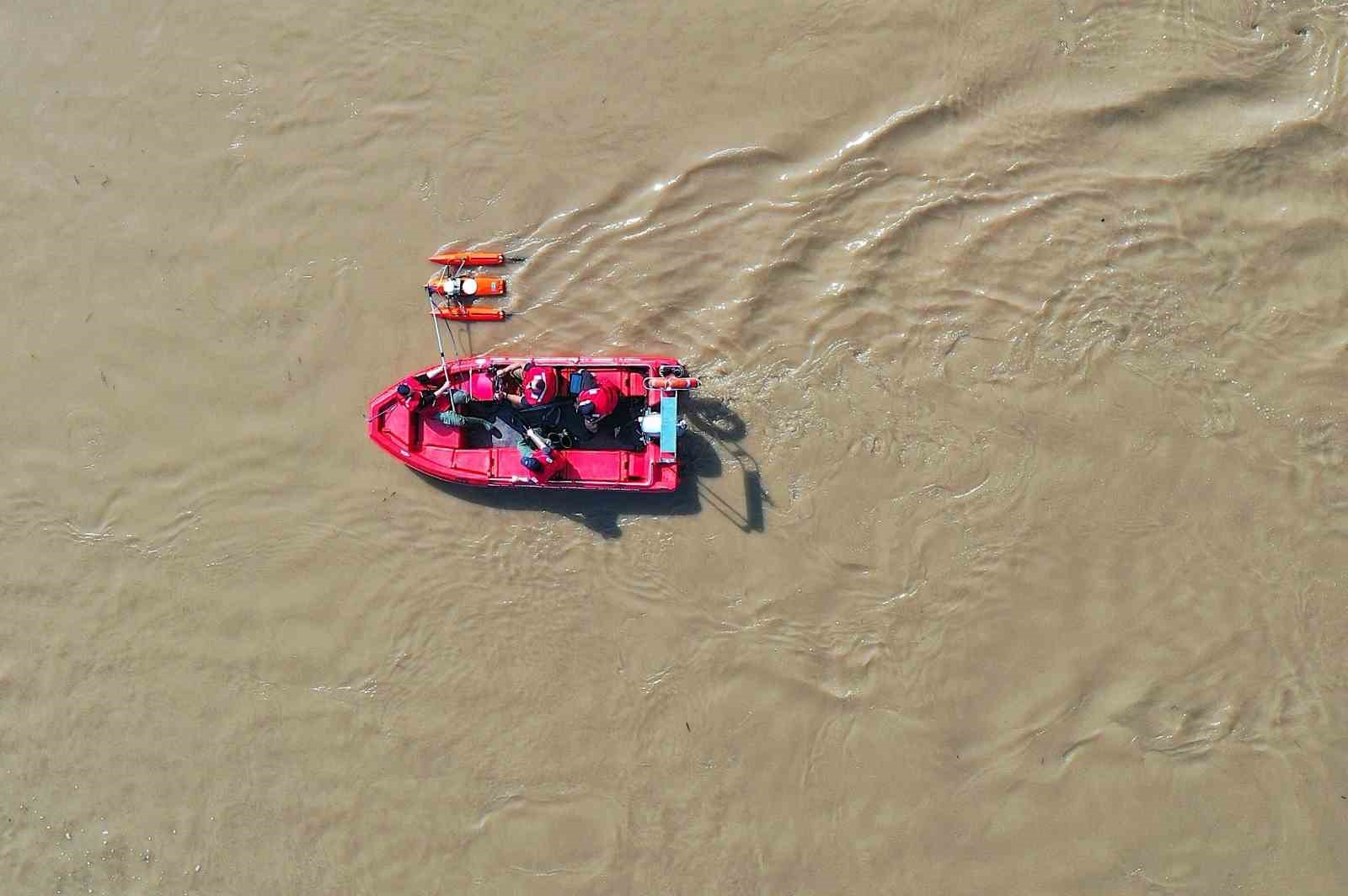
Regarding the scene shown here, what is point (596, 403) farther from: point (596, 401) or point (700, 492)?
point (700, 492)

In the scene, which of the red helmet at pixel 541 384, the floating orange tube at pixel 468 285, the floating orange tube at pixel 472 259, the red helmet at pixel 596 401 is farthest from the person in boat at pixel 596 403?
the floating orange tube at pixel 472 259

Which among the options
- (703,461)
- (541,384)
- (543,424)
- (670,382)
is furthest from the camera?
(703,461)

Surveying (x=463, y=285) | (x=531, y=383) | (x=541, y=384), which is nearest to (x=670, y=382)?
(x=541, y=384)

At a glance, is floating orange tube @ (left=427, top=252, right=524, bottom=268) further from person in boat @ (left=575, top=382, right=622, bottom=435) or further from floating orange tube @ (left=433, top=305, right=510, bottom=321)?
person in boat @ (left=575, top=382, right=622, bottom=435)

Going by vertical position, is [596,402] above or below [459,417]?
above

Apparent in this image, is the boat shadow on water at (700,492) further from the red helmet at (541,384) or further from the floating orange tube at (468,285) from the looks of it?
the floating orange tube at (468,285)
